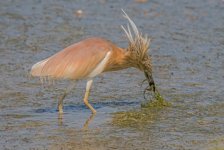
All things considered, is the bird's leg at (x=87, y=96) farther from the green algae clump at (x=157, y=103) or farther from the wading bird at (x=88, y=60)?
the green algae clump at (x=157, y=103)

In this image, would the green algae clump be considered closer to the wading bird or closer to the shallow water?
the shallow water

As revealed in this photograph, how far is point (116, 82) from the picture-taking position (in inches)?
393

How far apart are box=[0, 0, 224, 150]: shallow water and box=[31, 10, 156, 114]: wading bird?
0.47 metres

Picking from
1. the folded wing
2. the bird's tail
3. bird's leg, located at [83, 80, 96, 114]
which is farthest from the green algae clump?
the bird's tail

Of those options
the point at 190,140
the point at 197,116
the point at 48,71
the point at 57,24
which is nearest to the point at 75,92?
the point at 48,71

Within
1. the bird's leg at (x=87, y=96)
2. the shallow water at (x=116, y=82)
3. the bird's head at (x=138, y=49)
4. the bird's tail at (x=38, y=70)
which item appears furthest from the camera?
the bird's head at (x=138, y=49)

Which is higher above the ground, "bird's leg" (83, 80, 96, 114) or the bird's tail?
the bird's tail

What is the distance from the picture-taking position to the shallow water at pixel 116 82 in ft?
24.7

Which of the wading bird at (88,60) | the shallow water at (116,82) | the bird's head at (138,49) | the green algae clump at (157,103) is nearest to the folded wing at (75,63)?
the wading bird at (88,60)

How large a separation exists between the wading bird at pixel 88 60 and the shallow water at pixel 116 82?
1.54 ft

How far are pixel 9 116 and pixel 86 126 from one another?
2.94ft

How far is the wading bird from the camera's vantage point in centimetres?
849

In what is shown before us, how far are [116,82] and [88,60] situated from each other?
1.51m

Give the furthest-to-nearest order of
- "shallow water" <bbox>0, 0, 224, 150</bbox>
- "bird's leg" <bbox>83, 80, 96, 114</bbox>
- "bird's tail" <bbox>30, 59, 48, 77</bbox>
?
"bird's leg" <bbox>83, 80, 96, 114</bbox>, "bird's tail" <bbox>30, 59, 48, 77</bbox>, "shallow water" <bbox>0, 0, 224, 150</bbox>
